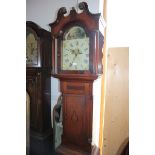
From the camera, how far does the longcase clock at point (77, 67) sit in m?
1.31

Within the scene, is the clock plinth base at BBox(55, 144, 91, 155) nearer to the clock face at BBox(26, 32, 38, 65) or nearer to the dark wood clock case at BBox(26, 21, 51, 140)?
the dark wood clock case at BBox(26, 21, 51, 140)

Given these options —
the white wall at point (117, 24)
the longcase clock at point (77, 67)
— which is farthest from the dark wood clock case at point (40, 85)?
the white wall at point (117, 24)

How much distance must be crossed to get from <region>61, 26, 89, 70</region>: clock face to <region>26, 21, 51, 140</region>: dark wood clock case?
0.46 m

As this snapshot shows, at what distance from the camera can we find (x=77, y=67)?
4.59ft

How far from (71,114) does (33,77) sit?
68cm

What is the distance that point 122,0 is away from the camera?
158cm

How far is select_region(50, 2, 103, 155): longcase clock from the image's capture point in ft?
4.29

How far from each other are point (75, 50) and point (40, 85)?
0.67 metres

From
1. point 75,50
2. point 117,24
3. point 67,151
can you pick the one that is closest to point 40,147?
point 67,151

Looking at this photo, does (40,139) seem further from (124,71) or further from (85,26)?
(85,26)

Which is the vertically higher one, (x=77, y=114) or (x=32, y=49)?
(x=32, y=49)

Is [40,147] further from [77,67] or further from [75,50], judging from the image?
[75,50]
